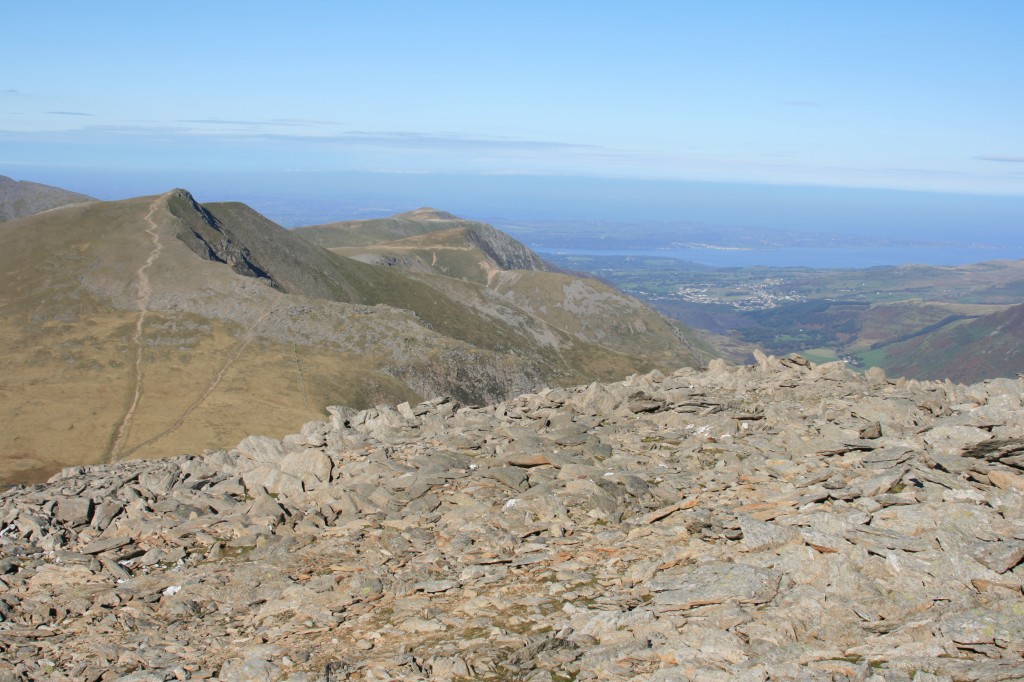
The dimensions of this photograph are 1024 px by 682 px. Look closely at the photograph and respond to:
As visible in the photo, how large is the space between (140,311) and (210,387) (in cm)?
3161

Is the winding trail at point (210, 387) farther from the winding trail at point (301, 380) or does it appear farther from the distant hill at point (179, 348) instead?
the winding trail at point (301, 380)

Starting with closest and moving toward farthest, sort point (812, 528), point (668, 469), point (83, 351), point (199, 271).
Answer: point (812, 528) → point (668, 469) → point (83, 351) → point (199, 271)

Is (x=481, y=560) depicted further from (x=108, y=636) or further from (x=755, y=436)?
(x=755, y=436)

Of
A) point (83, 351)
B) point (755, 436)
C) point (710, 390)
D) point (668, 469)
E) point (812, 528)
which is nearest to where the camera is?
point (812, 528)

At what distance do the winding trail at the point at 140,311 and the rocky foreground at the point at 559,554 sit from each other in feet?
176

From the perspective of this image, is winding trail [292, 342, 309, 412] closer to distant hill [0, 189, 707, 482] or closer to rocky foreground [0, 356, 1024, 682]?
distant hill [0, 189, 707, 482]

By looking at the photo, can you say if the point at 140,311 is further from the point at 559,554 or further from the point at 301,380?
the point at 559,554

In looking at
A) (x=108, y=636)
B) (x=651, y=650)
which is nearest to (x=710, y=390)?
(x=651, y=650)

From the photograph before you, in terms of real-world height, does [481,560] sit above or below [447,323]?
above

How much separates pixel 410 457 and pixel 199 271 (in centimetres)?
11414

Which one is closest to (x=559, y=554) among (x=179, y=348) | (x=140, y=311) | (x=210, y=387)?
(x=210, y=387)

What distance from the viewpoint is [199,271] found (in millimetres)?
130625

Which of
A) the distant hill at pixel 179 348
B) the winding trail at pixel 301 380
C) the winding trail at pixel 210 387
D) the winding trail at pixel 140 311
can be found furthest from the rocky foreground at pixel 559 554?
the winding trail at pixel 301 380

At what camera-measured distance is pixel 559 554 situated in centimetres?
1983
